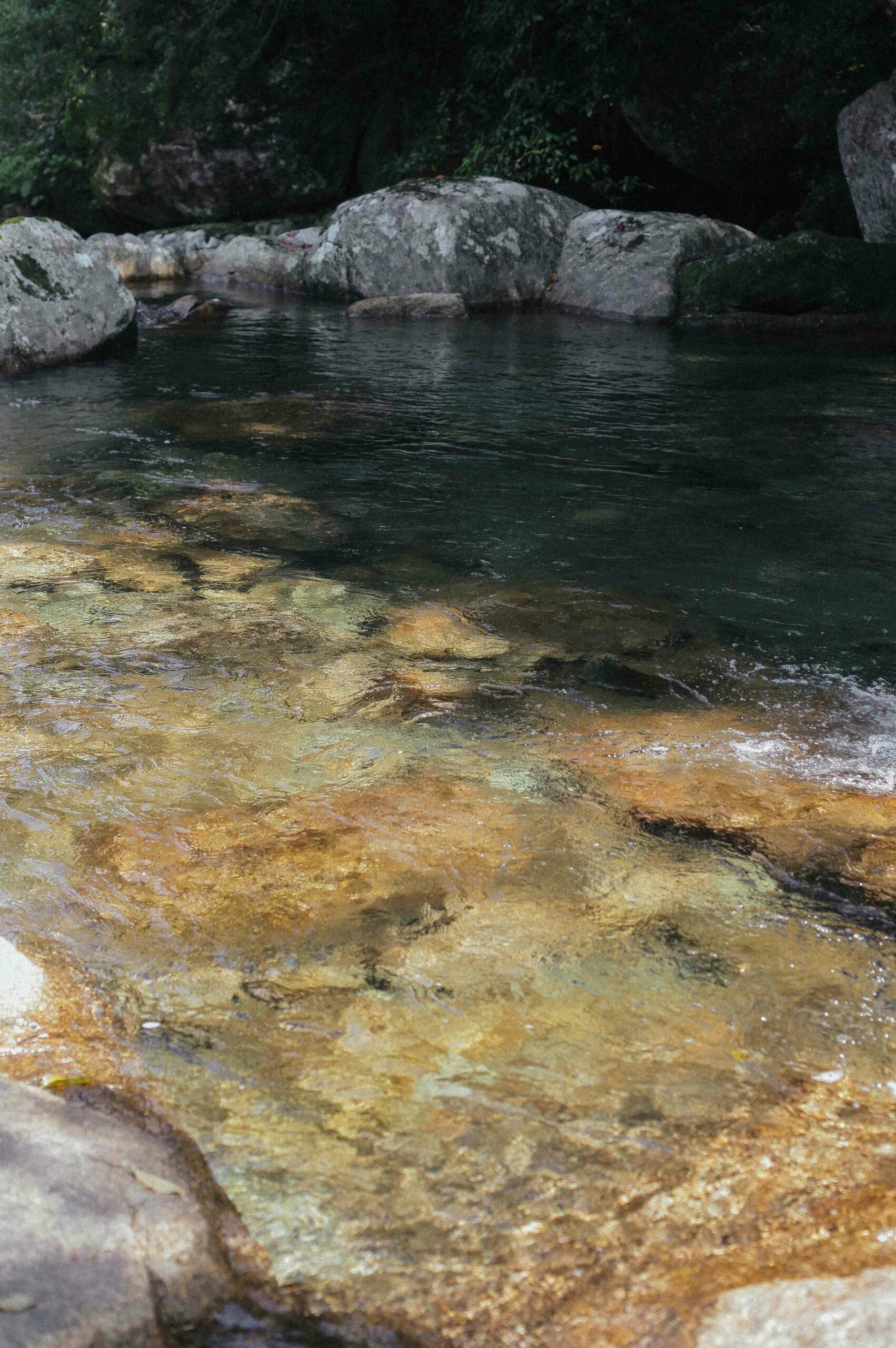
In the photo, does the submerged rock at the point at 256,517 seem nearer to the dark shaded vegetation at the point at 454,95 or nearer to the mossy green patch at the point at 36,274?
the mossy green patch at the point at 36,274

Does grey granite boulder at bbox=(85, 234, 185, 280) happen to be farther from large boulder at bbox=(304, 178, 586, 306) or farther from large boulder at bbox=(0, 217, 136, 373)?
large boulder at bbox=(0, 217, 136, 373)

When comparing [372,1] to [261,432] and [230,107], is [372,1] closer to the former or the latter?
[230,107]

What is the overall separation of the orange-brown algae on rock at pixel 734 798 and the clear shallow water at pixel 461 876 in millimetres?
62

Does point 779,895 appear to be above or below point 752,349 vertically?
below

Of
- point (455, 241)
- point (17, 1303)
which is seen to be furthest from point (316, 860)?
point (455, 241)

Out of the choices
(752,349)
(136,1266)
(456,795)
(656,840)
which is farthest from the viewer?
(752,349)

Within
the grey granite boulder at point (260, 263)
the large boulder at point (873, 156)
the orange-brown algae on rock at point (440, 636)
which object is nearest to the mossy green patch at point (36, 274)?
the grey granite boulder at point (260, 263)

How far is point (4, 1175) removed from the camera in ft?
4.95

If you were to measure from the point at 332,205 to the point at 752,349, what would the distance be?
447 inches

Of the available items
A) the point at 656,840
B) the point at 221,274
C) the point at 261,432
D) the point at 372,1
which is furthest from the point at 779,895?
the point at 372,1

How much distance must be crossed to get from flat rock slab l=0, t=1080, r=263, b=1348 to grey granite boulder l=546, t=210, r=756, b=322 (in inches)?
477

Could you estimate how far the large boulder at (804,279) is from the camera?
11555mm

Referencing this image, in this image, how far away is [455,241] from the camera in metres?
13.3

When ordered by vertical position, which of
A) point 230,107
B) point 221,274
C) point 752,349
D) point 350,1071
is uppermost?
point 230,107
